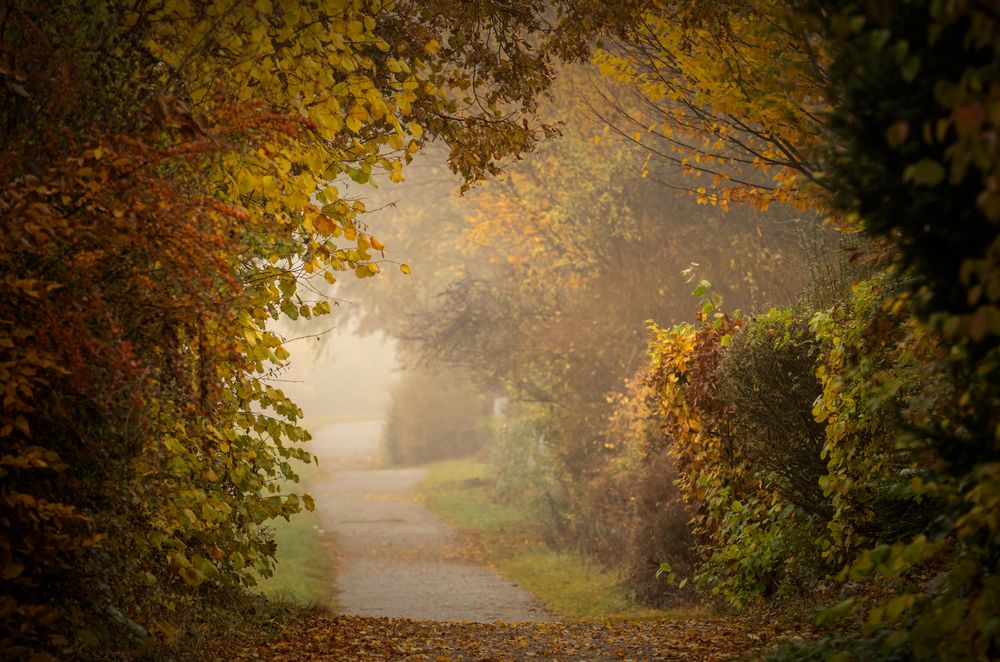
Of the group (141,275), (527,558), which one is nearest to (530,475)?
(527,558)

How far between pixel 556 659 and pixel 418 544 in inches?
487

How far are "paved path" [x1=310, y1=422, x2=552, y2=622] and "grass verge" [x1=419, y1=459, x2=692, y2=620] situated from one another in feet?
1.33

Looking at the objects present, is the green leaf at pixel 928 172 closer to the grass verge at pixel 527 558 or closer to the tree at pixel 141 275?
the tree at pixel 141 275

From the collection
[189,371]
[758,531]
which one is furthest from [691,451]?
[189,371]

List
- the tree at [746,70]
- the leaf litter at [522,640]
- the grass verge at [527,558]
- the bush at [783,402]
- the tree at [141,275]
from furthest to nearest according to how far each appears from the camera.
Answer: the grass verge at [527,558] → the bush at [783,402] → the tree at [746,70] → the leaf litter at [522,640] → the tree at [141,275]

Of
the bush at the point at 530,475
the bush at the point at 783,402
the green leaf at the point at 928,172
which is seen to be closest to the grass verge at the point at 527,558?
the bush at the point at 530,475

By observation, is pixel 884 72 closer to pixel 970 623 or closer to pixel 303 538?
pixel 970 623

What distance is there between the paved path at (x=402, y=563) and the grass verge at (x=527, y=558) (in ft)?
1.33

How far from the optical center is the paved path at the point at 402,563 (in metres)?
12.5

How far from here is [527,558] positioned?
16.9 m

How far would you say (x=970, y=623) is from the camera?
3.08 meters

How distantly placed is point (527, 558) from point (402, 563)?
2417 millimetres

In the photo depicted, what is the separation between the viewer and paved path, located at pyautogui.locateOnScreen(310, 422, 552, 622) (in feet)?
41.0

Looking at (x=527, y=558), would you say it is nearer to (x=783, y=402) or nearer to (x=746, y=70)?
(x=783, y=402)
